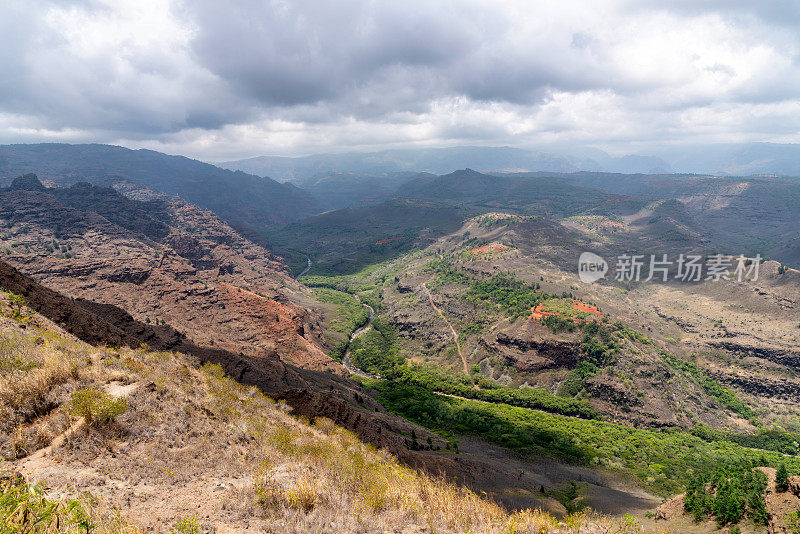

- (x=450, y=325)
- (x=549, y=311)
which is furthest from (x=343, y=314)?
(x=549, y=311)

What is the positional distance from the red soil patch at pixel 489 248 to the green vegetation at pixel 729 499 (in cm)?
9674

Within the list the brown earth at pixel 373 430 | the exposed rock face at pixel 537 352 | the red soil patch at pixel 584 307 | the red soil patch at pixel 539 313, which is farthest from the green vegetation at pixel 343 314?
the red soil patch at pixel 584 307

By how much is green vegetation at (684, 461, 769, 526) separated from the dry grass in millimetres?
8071

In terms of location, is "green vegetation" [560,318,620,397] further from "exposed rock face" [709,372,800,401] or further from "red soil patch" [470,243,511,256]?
"red soil patch" [470,243,511,256]

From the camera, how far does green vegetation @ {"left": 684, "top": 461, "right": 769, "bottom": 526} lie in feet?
49.6

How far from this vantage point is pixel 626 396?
186ft

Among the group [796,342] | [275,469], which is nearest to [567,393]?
[796,342]

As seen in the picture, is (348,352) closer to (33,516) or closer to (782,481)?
(782,481)

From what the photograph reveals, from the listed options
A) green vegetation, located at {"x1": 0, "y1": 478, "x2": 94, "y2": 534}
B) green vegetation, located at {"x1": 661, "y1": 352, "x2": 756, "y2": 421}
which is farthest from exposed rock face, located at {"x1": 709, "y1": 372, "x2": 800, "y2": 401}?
green vegetation, located at {"x1": 0, "y1": 478, "x2": 94, "y2": 534}

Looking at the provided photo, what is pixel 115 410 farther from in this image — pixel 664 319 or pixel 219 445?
pixel 664 319

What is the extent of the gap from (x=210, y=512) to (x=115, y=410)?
16.4 feet

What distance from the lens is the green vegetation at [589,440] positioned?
40531 mm

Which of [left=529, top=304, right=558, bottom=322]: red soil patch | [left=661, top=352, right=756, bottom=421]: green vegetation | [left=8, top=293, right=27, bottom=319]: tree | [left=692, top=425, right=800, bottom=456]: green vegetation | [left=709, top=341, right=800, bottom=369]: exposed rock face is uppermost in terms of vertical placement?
[left=8, top=293, right=27, bottom=319]: tree

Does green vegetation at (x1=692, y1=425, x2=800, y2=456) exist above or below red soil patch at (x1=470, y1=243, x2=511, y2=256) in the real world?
below
